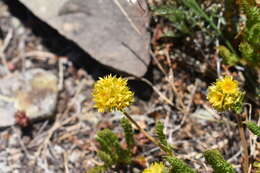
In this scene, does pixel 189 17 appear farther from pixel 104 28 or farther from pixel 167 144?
pixel 167 144

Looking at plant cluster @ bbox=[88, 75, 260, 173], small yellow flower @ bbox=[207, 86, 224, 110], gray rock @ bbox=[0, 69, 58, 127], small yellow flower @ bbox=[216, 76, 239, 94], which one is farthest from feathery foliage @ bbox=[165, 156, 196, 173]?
gray rock @ bbox=[0, 69, 58, 127]

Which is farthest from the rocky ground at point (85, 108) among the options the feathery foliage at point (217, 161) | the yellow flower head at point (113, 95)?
the yellow flower head at point (113, 95)

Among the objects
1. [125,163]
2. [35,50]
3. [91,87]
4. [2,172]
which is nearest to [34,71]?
[35,50]

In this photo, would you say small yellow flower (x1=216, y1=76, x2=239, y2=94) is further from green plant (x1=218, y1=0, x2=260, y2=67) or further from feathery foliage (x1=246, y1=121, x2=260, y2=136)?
green plant (x1=218, y1=0, x2=260, y2=67)

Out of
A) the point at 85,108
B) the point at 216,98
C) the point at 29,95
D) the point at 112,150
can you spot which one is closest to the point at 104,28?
the point at 85,108

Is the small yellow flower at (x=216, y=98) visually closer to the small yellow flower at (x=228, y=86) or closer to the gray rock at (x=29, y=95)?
the small yellow flower at (x=228, y=86)

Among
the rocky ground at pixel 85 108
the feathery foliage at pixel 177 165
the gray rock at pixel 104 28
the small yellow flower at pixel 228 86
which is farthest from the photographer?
the gray rock at pixel 104 28
